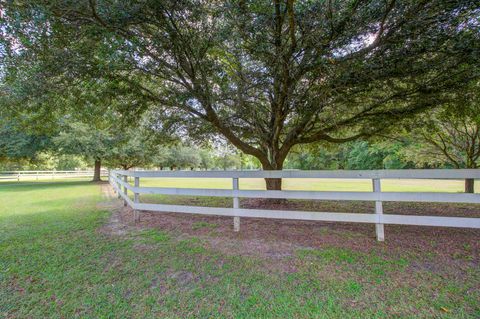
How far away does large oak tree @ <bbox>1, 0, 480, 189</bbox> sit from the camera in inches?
135

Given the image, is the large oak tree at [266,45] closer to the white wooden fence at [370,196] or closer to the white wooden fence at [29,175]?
the white wooden fence at [370,196]

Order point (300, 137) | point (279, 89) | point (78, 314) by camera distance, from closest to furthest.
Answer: point (78, 314), point (279, 89), point (300, 137)

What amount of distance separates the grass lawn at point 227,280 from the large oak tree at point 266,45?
2997mm

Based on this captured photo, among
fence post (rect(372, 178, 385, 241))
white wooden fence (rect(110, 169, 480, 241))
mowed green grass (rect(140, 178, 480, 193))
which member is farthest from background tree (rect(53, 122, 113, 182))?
fence post (rect(372, 178, 385, 241))

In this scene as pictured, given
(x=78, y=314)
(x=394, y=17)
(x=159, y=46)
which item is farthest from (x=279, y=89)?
(x=78, y=314)

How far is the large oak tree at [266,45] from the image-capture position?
11.2ft

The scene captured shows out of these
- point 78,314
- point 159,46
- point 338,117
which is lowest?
point 78,314

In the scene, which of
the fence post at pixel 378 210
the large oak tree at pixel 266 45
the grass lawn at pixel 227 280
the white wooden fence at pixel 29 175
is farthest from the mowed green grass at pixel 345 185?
the white wooden fence at pixel 29 175

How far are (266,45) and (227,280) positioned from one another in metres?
3.73

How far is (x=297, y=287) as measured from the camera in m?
2.45

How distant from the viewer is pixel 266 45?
4.05 m

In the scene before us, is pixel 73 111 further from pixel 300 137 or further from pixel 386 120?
pixel 386 120

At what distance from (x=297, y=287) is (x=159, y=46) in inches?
170

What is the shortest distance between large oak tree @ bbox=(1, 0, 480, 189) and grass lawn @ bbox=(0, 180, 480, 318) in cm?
300
